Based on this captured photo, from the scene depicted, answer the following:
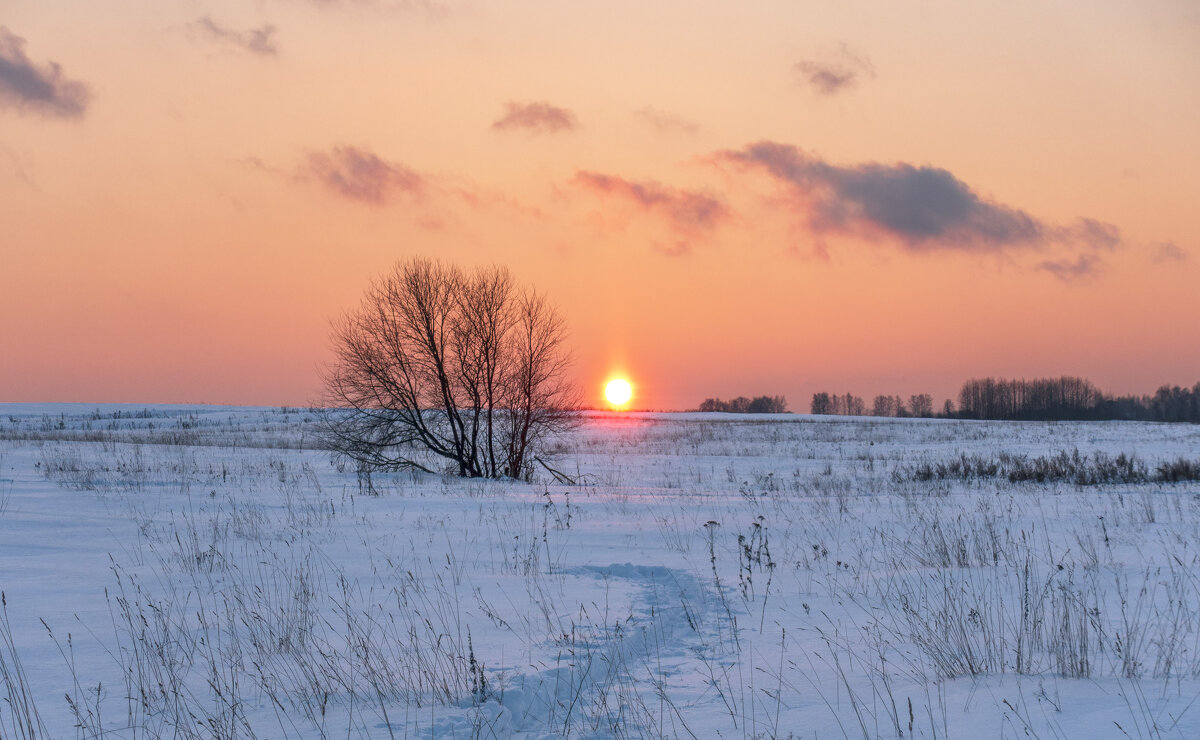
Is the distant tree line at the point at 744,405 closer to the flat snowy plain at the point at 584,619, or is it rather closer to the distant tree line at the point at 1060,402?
the distant tree line at the point at 1060,402

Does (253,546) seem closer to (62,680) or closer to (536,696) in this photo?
(62,680)

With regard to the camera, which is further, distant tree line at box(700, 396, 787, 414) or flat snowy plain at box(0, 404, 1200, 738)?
distant tree line at box(700, 396, 787, 414)

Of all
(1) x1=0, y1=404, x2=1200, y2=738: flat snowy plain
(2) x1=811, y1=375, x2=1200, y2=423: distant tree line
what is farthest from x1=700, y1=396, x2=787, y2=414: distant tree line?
(1) x1=0, y1=404, x2=1200, y2=738: flat snowy plain

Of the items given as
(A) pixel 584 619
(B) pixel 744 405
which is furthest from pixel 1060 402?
(A) pixel 584 619

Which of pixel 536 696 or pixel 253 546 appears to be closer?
pixel 536 696

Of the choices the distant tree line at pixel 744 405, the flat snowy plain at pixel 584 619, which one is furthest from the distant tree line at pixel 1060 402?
the flat snowy plain at pixel 584 619

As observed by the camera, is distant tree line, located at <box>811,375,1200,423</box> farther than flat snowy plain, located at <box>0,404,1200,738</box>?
Yes

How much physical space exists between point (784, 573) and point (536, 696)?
4.11m

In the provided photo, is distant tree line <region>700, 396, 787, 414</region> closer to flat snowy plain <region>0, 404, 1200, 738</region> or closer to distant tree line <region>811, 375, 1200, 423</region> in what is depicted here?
distant tree line <region>811, 375, 1200, 423</region>

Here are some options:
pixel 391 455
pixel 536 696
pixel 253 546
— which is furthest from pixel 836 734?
pixel 391 455

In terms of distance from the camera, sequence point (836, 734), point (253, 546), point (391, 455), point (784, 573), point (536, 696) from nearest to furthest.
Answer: point (836, 734), point (536, 696), point (784, 573), point (253, 546), point (391, 455)

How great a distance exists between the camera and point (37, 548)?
7.93m

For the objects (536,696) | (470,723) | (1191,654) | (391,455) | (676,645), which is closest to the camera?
(470,723)

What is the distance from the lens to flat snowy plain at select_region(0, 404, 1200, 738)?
3916mm
